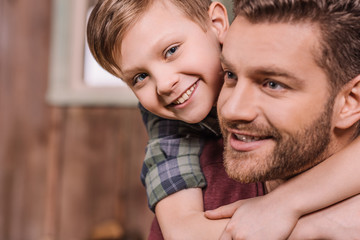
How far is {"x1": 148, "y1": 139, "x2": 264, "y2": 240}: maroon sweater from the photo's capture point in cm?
125

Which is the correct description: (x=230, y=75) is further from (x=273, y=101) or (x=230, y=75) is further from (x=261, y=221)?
(x=261, y=221)

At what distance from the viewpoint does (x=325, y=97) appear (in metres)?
0.99

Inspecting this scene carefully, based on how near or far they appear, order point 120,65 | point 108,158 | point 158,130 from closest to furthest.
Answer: point 120,65, point 158,130, point 108,158

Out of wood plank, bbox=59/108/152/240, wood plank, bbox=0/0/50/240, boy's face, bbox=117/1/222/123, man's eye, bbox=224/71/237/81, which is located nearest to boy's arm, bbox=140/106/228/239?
boy's face, bbox=117/1/222/123

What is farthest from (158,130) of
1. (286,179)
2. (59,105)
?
(59,105)

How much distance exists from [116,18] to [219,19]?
10.3 inches

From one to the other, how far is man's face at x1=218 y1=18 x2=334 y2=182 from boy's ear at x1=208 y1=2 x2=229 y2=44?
0.54 feet

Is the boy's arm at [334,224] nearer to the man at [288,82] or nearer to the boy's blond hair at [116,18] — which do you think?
the man at [288,82]

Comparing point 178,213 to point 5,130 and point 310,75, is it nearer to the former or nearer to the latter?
point 310,75

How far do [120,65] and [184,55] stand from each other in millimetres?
182

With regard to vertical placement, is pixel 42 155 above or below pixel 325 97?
below

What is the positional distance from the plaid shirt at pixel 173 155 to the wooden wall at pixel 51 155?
1.73m

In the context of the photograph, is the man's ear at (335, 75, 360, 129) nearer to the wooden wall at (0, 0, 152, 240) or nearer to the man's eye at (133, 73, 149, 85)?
the man's eye at (133, 73, 149, 85)

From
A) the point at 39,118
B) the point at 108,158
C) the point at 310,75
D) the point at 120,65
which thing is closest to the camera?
the point at 310,75
